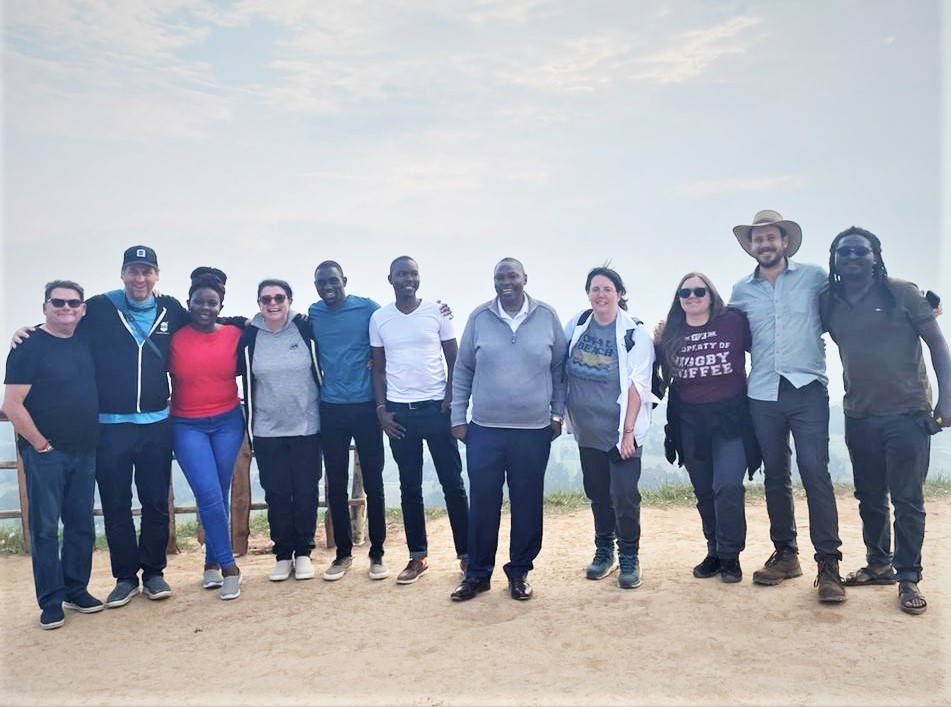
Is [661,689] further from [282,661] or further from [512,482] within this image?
[282,661]

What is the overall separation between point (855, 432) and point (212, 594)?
554cm

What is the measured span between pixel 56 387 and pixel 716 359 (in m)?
5.18

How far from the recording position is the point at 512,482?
5.77m

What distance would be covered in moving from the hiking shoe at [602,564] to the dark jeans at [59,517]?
164 inches

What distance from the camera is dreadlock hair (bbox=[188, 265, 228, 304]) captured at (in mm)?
6062

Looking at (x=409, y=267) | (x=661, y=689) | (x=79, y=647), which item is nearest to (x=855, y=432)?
(x=661, y=689)

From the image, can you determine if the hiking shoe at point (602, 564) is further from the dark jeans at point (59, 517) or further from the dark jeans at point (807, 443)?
the dark jeans at point (59, 517)

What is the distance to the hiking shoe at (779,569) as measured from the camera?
19.1 feet

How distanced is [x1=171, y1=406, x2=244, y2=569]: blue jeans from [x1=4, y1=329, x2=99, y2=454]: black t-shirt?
72 cm

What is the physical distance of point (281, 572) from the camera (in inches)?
254

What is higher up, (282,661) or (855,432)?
(855,432)

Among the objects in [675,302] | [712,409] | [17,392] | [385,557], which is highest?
[675,302]

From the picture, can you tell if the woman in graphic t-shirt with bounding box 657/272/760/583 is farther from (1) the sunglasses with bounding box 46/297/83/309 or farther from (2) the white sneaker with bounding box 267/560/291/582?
(1) the sunglasses with bounding box 46/297/83/309

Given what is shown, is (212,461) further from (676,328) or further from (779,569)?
(779,569)
